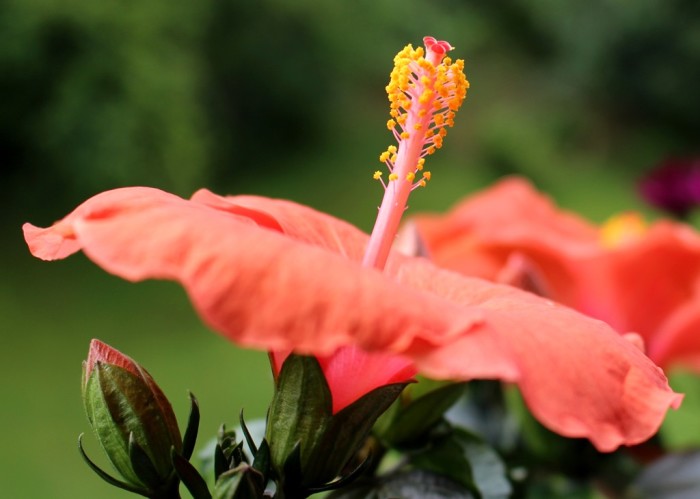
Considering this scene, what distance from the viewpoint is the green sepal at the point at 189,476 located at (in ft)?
1.20

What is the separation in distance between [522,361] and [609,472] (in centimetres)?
30

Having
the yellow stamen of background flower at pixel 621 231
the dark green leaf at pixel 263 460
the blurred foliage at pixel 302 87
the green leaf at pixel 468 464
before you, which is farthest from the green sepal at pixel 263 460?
the blurred foliage at pixel 302 87

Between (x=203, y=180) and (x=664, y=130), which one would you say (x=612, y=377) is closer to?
(x=203, y=180)

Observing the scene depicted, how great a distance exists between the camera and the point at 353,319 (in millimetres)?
304

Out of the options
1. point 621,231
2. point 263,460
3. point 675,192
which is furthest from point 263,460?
point 675,192

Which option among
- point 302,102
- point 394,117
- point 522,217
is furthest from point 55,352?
point 394,117

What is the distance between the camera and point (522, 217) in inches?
27.8

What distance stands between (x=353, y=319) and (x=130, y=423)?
0.45ft

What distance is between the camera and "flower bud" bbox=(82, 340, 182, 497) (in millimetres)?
384

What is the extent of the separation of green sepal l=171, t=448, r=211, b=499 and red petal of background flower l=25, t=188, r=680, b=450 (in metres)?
0.08

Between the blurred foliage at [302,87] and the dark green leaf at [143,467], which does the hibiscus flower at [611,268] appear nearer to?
the dark green leaf at [143,467]

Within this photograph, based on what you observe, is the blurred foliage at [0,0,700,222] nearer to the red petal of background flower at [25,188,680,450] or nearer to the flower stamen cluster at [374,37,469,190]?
the flower stamen cluster at [374,37,469,190]

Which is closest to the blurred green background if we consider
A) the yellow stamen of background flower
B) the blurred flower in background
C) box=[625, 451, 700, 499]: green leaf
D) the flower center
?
the blurred flower in background

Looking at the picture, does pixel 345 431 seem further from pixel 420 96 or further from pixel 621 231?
pixel 621 231
